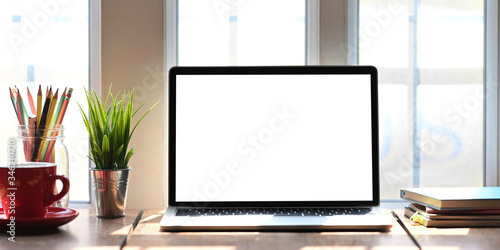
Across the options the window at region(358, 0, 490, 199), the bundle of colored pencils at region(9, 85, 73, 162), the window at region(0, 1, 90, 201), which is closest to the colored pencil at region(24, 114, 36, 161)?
the bundle of colored pencils at region(9, 85, 73, 162)

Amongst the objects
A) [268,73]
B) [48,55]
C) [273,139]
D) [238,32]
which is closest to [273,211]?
[273,139]

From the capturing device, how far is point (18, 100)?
121 cm

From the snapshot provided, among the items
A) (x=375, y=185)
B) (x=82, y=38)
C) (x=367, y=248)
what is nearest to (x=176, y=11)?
(x=82, y=38)

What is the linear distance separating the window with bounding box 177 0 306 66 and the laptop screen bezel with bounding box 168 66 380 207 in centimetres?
22

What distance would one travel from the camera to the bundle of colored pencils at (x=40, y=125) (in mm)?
1196

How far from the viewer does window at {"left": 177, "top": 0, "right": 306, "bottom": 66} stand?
4.75ft

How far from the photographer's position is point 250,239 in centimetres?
99

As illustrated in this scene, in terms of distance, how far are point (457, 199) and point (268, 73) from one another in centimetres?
50

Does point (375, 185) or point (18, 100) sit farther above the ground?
point (18, 100)

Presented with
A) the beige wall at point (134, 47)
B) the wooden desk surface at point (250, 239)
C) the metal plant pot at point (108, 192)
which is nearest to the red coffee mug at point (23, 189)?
the wooden desk surface at point (250, 239)

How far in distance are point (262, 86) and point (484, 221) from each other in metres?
0.56

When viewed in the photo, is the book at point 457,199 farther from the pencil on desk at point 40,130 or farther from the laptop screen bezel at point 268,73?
the pencil on desk at point 40,130

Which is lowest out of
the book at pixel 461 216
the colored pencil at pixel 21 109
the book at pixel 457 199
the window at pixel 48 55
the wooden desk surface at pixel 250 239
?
the wooden desk surface at pixel 250 239

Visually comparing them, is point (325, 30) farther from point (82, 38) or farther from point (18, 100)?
point (18, 100)
